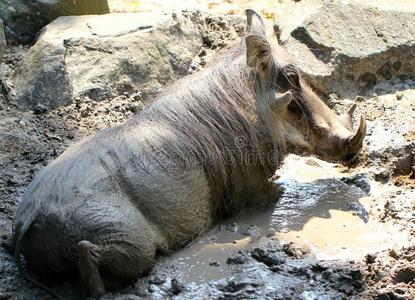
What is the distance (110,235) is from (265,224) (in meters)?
0.82

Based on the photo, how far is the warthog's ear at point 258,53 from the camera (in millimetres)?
3924

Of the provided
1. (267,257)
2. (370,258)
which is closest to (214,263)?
(267,257)

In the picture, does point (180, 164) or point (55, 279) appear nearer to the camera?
point (55, 279)

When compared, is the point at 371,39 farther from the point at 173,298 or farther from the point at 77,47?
the point at 173,298

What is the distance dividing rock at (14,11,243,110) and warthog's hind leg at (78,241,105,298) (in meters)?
1.69

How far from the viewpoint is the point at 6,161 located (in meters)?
4.25

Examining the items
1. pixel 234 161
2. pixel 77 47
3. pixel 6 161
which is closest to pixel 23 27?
pixel 77 47

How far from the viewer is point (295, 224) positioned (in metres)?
3.80

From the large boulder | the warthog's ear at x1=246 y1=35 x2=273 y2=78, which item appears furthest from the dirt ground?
the warthog's ear at x1=246 y1=35 x2=273 y2=78

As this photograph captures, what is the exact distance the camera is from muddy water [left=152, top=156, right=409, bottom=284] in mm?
3441

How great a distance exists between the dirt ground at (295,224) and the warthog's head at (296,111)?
0.61 ft

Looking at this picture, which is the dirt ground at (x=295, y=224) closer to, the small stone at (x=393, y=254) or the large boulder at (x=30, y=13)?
the small stone at (x=393, y=254)

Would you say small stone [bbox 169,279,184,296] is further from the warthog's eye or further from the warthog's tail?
→ the warthog's eye

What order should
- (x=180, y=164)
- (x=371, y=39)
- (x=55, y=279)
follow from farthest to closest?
1. (x=371, y=39)
2. (x=180, y=164)
3. (x=55, y=279)
